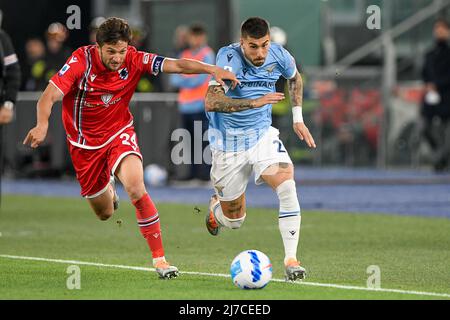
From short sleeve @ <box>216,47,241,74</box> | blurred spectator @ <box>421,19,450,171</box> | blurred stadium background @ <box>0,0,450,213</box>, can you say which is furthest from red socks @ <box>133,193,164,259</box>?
A: blurred spectator @ <box>421,19,450,171</box>

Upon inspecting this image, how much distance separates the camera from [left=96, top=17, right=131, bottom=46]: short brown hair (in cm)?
1055

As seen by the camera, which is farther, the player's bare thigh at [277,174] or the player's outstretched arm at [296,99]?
the player's outstretched arm at [296,99]

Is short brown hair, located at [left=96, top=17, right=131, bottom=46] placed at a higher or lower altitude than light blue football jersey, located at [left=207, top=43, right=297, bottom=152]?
higher

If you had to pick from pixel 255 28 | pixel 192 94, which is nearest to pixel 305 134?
pixel 255 28

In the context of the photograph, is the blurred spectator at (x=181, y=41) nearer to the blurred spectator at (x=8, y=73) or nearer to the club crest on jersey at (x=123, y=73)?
the blurred spectator at (x=8, y=73)

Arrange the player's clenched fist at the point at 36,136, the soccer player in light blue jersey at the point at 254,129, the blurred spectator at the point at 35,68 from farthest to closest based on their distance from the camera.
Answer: the blurred spectator at the point at 35,68, the soccer player in light blue jersey at the point at 254,129, the player's clenched fist at the point at 36,136

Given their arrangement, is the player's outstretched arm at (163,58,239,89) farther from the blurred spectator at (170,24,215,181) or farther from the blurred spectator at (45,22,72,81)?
the blurred spectator at (45,22,72,81)

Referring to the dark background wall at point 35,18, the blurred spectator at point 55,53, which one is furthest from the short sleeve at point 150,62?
the dark background wall at point 35,18

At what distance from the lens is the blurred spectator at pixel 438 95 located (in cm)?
2531

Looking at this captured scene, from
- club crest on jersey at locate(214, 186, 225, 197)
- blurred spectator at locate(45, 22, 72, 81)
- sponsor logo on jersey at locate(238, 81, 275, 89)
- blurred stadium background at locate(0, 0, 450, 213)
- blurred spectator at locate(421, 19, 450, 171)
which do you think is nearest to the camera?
sponsor logo on jersey at locate(238, 81, 275, 89)

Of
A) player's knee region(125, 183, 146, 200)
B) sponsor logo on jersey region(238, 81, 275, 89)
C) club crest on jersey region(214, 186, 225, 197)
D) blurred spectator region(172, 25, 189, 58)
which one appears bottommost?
club crest on jersey region(214, 186, 225, 197)
